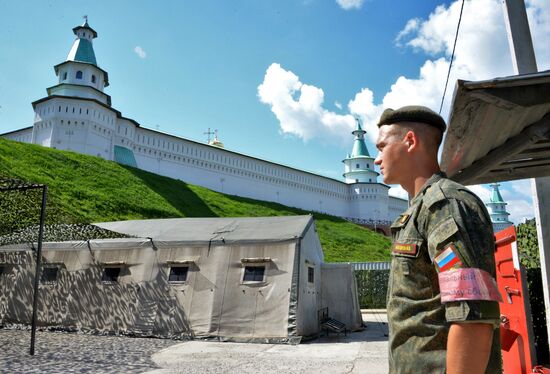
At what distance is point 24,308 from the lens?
13773 mm

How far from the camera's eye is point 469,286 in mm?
1442

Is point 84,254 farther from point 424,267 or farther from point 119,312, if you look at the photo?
point 424,267

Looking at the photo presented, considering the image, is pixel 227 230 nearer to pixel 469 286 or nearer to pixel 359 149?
pixel 469 286

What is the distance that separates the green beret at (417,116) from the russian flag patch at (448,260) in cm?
66

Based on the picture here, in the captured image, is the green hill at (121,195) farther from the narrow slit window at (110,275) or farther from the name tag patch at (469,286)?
the name tag patch at (469,286)

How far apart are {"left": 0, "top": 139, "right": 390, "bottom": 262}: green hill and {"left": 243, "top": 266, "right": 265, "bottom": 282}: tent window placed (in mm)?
18099

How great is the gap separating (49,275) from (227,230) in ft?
20.4

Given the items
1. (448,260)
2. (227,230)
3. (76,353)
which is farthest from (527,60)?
→ (227,230)

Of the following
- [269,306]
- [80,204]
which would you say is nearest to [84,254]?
[269,306]

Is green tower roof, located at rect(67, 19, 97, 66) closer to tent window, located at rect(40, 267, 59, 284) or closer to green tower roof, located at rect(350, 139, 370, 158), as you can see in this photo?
tent window, located at rect(40, 267, 59, 284)

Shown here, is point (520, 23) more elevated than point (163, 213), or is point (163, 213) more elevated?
point (163, 213)

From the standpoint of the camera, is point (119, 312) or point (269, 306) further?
point (119, 312)

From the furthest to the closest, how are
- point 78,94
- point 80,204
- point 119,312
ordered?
point 78,94 → point 80,204 → point 119,312

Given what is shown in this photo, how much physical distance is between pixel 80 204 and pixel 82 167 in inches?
380
